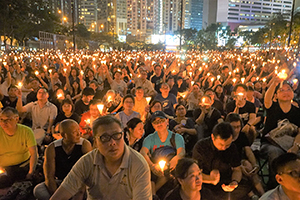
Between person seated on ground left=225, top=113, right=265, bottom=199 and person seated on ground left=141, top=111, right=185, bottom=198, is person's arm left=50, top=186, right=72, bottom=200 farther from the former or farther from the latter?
person seated on ground left=225, top=113, right=265, bottom=199

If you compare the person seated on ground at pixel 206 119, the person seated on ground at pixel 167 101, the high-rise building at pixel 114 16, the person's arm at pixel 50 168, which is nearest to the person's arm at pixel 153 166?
the person's arm at pixel 50 168

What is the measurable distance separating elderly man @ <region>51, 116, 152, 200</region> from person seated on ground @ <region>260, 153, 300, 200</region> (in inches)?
43.5

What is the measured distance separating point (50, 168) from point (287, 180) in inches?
110

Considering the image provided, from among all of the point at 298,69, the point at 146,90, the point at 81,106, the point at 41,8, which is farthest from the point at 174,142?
the point at 41,8

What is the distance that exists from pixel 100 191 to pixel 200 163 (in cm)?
172

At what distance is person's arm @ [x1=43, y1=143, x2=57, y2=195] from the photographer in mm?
3518

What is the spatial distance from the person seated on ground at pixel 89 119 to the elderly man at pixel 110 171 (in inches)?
101

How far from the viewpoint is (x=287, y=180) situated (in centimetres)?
229

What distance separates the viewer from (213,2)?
147000 millimetres

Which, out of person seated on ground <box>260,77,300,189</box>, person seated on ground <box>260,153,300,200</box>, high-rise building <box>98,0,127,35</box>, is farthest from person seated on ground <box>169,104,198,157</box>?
high-rise building <box>98,0,127,35</box>

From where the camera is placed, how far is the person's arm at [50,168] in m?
3.52

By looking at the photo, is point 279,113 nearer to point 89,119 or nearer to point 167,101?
point 167,101

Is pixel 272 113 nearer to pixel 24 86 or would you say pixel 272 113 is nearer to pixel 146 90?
pixel 146 90

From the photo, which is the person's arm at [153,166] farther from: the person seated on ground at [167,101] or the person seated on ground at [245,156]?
the person seated on ground at [167,101]
